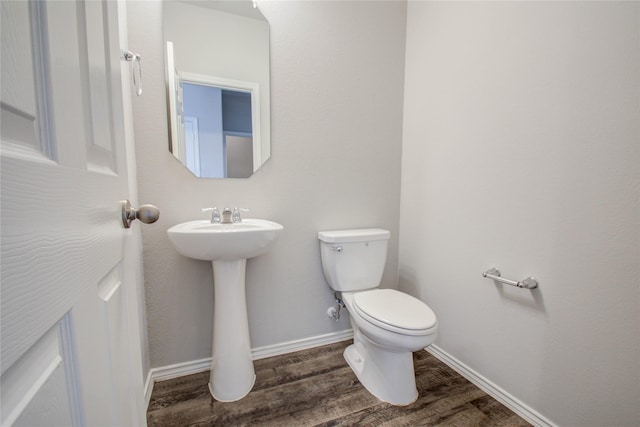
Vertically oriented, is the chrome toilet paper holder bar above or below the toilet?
above

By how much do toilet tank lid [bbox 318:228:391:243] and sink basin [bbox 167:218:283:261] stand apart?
1.36ft

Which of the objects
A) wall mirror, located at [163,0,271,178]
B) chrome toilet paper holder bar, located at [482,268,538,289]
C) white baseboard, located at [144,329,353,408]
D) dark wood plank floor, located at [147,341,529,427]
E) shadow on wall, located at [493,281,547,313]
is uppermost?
wall mirror, located at [163,0,271,178]

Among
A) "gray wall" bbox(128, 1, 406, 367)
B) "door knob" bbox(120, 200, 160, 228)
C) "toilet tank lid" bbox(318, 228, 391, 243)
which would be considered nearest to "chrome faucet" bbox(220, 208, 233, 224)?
"gray wall" bbox(128, 1, 406, 367)

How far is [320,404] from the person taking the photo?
1.28 m

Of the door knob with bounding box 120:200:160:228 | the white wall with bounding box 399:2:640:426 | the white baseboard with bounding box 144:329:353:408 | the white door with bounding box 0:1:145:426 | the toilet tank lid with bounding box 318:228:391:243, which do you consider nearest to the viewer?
the white door with bounding box 0:1:145:426

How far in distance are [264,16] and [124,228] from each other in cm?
140

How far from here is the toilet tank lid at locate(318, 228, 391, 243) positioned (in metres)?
1.56

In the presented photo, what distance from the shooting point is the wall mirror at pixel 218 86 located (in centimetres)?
135

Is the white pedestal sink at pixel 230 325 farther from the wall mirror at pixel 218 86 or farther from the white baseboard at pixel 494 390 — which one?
the white baseboard at pixel 494 390

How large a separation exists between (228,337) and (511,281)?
1340 mm

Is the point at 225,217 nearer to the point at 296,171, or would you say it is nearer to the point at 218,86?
the point at 296,171

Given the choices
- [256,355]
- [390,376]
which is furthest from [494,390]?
[256,355]

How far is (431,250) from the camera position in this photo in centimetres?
167

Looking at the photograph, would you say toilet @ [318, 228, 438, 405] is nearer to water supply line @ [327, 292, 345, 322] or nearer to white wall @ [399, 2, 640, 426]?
water supply line @ [327, 292, 345, 322]
